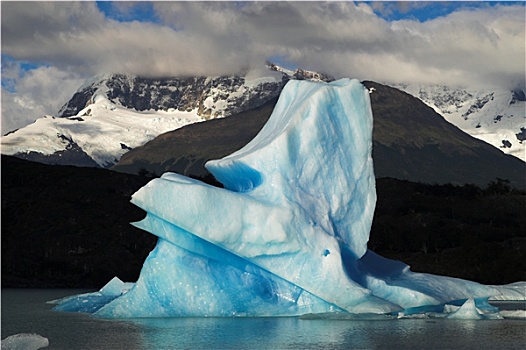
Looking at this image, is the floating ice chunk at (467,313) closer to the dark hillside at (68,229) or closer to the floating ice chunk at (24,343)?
the floating ice chunk at (24,343)

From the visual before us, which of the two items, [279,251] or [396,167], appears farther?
[396,167]

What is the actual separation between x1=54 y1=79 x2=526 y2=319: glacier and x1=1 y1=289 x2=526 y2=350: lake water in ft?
1.81

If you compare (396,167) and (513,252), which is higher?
(396,167)

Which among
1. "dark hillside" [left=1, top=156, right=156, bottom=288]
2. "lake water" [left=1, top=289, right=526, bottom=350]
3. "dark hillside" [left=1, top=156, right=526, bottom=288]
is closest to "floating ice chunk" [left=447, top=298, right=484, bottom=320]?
"lake water" [left=1, top=289, right=526, bottom=350]

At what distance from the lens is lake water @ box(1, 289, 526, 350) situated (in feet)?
54.3

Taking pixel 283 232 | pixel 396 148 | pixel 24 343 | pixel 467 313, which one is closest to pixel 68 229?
pixel 283 232

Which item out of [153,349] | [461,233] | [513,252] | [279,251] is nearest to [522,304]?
[279,251]

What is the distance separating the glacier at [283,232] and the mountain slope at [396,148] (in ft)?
415

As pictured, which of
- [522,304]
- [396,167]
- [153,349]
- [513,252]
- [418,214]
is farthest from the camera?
[396,167]

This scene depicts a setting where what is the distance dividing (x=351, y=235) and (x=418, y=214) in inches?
1893

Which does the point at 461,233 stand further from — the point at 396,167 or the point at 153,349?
the point at 396,167

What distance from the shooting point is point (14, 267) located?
57094 millimetres

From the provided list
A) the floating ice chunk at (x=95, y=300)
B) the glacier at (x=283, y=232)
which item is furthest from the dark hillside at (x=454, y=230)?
the glacier at (x=283, y=232)

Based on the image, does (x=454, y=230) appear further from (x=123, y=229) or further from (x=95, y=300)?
(x=95, y=300)
